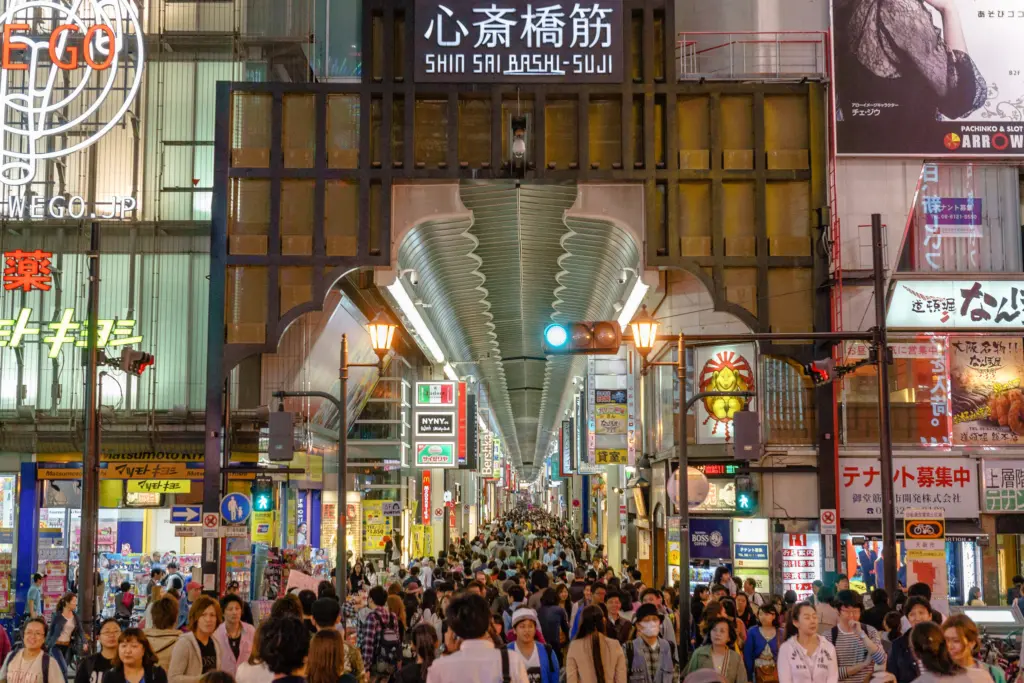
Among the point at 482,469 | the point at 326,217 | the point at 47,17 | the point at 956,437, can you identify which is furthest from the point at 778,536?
the point at 482,469

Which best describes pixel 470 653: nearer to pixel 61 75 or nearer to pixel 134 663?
pixel 134 663

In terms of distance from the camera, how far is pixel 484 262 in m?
30.8

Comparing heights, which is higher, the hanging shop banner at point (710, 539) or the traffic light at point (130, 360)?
the traffic light at point (130, 360)

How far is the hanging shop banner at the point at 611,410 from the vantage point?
107 ft

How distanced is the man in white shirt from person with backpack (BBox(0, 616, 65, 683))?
4.14m

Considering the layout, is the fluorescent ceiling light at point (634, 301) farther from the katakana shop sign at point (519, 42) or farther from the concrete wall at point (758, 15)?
the concrete wall at point (758, 15)

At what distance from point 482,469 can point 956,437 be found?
40.1 m

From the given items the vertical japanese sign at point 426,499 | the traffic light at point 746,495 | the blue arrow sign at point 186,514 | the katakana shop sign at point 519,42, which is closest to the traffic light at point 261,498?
the blue arrow sign at point 186,514

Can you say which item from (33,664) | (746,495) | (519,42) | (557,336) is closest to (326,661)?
(33,664)

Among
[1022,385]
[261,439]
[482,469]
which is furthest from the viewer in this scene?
[482,469]

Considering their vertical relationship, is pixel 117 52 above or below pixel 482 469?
above

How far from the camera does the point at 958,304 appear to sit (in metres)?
23.6

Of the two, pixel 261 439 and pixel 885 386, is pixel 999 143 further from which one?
pixel 261 439

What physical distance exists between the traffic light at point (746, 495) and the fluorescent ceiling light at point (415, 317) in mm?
7746
